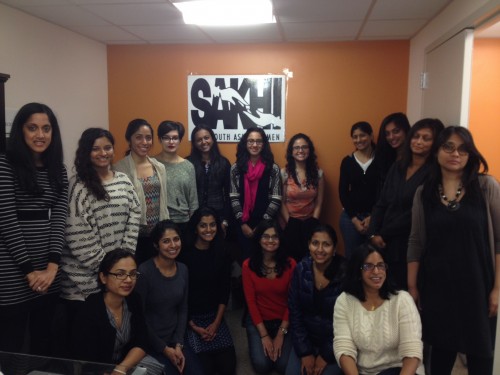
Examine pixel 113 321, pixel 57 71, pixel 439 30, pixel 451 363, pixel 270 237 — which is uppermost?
pixel 439 30

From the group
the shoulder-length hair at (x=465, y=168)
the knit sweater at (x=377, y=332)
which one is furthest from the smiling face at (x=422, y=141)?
the knit sweater at (x=377, y=332)

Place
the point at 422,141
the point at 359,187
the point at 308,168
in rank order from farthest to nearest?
the point at 308,168
the point at 359,187
the point at 422,141

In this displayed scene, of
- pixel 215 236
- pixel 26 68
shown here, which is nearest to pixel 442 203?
pixel 215 236

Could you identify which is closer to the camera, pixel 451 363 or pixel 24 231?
pixel 24 231

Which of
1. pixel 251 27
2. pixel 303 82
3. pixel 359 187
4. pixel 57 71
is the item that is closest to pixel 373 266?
pixel 359 187

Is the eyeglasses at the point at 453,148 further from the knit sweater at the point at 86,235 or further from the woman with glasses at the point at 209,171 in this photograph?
the woman with glasses at the point at 209,171

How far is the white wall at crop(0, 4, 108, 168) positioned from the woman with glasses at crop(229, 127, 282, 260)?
1487 mm

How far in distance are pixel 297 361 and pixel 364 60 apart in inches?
105

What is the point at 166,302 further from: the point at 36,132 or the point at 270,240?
the point at 36,132

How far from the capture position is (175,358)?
7.60ft

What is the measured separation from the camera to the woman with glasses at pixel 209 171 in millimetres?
3291

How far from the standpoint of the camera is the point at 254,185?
10.9 feet

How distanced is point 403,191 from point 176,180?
152 centimetres

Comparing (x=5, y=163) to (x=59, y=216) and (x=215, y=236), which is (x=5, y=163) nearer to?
(x=59, y=216)
